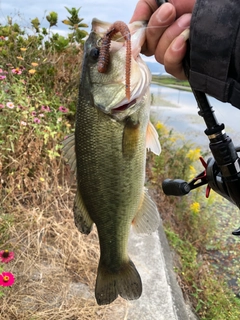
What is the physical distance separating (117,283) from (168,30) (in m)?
1.22

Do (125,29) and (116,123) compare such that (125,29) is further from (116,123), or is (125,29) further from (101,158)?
(101,158)

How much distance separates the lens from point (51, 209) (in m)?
3.91

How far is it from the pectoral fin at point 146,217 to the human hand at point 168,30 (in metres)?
A: 0.60

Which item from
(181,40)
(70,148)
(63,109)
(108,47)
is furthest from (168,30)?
(63,109)

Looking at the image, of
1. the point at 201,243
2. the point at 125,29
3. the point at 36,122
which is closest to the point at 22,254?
the point at 36,122

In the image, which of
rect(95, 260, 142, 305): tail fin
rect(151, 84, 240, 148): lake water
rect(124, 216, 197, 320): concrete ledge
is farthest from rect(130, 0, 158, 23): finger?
rect(151, 84, 240, 148): lake water

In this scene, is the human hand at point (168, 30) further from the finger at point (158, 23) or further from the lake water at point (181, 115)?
the lake water at point (181, 115)

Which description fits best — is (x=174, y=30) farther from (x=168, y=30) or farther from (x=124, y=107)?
(x=124, y=107)

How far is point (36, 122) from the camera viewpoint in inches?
155

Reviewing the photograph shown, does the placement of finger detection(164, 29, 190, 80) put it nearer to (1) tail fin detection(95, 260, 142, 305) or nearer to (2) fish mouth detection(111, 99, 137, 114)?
(2) fish mouth detection(111, 99, 137, 114)

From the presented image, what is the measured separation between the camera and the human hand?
1474 mm

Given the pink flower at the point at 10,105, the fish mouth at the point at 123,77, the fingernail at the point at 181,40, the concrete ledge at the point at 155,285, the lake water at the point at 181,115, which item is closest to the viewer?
the fingernail at the point at 181,40

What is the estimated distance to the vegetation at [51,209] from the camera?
3014mm

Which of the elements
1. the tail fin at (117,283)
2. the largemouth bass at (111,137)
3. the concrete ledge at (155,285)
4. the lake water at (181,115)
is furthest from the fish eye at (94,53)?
the lake water at (181,115)
